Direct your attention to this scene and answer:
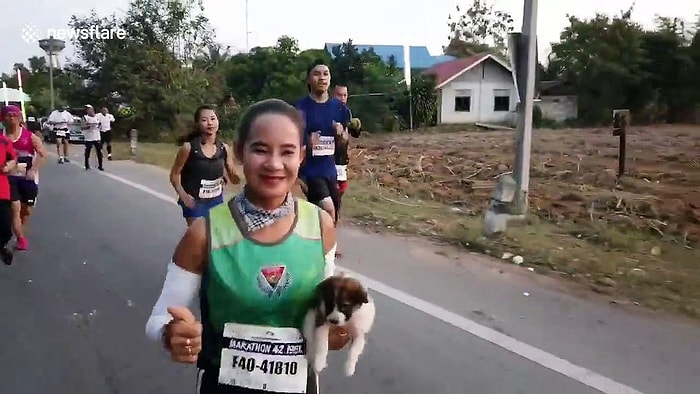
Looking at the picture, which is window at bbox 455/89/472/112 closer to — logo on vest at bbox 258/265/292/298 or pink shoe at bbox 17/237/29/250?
pink shoe at bbox 17/237/29/250

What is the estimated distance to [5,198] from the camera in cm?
750

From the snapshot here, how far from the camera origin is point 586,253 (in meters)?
7.70

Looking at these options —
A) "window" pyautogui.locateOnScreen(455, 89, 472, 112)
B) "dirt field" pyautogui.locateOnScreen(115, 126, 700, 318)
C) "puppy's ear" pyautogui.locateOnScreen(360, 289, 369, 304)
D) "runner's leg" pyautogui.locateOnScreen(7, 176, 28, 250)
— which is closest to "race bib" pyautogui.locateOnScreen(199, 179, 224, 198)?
"runner's leg" pyautogui.locateOnScreen(7, 176, 28, 250)

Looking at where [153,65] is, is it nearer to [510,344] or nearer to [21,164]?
[21,164]

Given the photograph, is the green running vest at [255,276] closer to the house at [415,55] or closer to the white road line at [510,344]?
the white road line at [510,344]

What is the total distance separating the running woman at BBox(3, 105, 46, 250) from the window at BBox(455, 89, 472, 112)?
4002 cm

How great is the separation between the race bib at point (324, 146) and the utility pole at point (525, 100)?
2.80m

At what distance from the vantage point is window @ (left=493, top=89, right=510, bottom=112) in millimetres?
48116

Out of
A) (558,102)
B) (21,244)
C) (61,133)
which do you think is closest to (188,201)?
(21,244)

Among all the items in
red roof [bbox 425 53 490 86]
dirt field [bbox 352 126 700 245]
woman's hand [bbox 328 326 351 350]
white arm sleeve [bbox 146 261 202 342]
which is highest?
red roof [bbox 425 53 490 86]

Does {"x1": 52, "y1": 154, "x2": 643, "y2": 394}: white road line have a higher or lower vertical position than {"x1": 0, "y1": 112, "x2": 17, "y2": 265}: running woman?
lower

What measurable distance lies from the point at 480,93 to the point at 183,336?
46.8 m

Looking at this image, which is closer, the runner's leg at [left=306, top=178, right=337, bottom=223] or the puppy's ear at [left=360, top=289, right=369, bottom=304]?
the puppy's ear at [left=360, top=289, right=369, bottom=304]

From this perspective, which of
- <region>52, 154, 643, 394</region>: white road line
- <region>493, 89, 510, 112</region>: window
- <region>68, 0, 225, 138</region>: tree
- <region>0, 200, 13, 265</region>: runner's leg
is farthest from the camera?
<region>493, 89, 510, 112</region>: window
